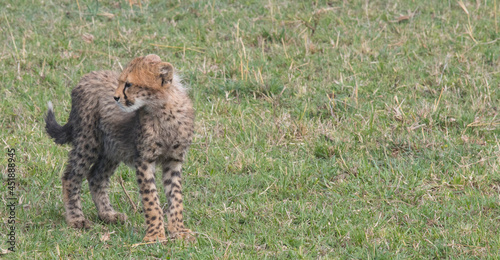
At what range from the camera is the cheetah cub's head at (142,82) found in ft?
16.0

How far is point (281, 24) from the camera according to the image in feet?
29.6

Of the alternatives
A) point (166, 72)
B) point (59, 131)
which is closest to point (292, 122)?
point (166, 72)

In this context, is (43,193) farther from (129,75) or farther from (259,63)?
(259,63)

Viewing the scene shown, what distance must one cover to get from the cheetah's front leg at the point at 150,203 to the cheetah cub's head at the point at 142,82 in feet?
1.54

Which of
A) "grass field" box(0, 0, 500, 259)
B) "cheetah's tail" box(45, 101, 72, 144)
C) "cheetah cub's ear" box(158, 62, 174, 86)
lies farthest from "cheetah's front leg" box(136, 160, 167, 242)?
"cheetah's tail" box(45, 101, 72, 144)

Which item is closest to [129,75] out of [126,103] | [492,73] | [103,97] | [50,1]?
[126,103]

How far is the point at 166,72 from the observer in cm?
498

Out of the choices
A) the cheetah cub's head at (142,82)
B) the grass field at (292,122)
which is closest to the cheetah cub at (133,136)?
the cheetah cub's head at (142,82)

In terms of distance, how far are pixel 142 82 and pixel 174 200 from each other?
89cm

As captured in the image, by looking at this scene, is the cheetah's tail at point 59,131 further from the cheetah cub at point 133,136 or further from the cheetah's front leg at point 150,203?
the cheetah's front leg at point 150,203

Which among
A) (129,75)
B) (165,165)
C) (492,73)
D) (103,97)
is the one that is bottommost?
(492,73)

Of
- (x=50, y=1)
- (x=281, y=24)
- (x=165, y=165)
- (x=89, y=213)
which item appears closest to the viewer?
(x=165, y=165)

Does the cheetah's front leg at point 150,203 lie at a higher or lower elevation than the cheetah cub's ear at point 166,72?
lower

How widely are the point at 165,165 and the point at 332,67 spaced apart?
3.26 metres
